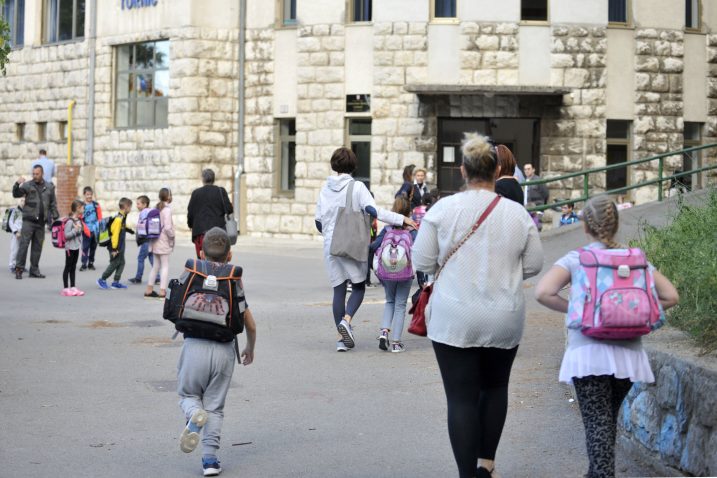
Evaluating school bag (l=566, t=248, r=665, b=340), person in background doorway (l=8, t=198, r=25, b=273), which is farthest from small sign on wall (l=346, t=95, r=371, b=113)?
school bag (l=566, t=248, r=665, b=340)

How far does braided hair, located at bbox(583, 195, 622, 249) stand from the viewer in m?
5.88

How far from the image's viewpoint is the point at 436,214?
626cm

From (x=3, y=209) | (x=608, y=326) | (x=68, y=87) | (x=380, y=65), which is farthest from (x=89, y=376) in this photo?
(x=3, y=209)

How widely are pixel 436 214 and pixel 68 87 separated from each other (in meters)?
28.3

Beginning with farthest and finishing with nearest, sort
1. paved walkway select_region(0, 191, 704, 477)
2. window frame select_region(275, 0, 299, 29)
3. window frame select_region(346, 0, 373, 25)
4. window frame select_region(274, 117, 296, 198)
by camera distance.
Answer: window frame select_region(274, 117, 296, 198), window frame select_region(275, 0, 299, 29), window frame select_region(346, 0, 373, 25), paved walkway select_region(0, 191, 704, 477)

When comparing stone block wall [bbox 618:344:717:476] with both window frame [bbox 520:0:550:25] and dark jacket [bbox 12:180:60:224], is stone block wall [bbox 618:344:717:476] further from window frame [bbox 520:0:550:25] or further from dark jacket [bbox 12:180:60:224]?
window frame [bbox 520:0:550:25]

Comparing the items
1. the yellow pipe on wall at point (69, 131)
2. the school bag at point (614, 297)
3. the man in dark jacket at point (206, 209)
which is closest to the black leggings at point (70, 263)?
the man in dark jacket at point (206, 209)

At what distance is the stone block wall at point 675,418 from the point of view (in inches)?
241

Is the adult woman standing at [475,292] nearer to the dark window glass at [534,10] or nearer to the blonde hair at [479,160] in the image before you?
the blonde hair at [479,160]

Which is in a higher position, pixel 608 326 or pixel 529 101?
pixel 529 101

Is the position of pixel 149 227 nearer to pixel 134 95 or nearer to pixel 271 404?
pixel 271 404

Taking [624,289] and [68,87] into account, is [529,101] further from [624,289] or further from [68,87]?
[624,289]

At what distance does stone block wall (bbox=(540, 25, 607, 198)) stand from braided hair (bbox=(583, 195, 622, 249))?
70.2 ft

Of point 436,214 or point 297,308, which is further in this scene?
point 297,308
